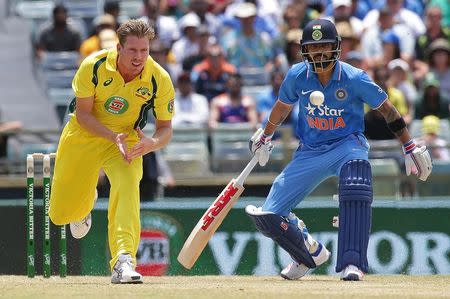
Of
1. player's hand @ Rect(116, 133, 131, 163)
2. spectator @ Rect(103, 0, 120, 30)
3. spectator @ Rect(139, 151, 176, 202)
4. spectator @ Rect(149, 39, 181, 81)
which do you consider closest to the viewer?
player's hand @ Rect(116, 133, 131, 163)

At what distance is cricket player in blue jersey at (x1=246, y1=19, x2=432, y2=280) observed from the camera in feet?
29.1

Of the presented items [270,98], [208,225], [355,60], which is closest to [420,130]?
[355,60]

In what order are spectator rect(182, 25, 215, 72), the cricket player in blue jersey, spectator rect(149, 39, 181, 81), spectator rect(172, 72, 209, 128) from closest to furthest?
the cricket player in blue jersey < spectator rect(172, 72, 209, 128) < spectator rect(149, 39, 181, 81) < spectator rect(182, 25, 215, 72)

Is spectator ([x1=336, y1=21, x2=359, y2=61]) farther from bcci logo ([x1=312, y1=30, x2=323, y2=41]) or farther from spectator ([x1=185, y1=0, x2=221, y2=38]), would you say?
bcci logo ([x1=312, y1=30, x2=323, y2=41])

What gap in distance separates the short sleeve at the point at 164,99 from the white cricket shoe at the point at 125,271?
46.5 inches

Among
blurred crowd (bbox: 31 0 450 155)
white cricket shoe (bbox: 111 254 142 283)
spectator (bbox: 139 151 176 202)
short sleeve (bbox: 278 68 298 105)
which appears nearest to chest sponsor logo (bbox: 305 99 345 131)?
short sleeve (bbox: 278 68 298 105)

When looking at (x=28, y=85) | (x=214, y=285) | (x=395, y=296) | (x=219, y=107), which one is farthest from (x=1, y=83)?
(x=395, y=296)

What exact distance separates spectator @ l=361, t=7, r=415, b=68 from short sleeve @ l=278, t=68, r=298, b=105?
256 inches

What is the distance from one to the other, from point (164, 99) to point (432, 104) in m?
6.03

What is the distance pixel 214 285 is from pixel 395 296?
65.0 inches

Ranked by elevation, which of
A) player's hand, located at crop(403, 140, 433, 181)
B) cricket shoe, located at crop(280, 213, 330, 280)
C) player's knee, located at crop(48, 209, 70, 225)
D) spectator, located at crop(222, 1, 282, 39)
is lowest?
cricket shoe, located at crop(280, 213, 330, 280)

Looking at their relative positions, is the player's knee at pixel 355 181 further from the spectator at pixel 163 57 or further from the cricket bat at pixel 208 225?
the spectator at pixel 163 57

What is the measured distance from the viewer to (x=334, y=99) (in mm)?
9070

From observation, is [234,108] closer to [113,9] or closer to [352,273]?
[113,9]
